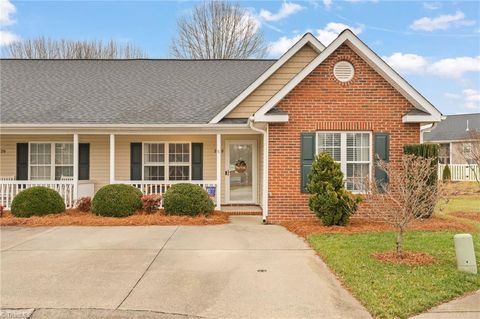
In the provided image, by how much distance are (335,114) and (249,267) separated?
19.4 feet

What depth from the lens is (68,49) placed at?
35531mm

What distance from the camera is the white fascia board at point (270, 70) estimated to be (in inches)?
486

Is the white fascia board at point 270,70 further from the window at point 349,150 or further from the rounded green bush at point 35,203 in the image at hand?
the rounded green bush at point 35,203

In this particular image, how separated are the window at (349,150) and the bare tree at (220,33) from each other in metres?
22.6

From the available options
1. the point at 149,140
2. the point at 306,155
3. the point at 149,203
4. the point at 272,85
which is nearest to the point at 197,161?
the point at 149,140

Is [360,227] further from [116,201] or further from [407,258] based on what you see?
[116,201]

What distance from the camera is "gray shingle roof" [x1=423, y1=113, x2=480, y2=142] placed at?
3086 centimetres

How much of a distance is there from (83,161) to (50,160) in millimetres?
1235

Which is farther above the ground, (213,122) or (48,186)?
(213,122)

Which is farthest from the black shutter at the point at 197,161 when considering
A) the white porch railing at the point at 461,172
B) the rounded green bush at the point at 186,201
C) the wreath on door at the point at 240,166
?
the white porch railing at the point at 461,172

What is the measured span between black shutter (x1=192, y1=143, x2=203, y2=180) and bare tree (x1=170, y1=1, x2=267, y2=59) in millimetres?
19948

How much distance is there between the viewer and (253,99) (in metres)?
13.0

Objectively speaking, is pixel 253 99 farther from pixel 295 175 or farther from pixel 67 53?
pixel 67 53

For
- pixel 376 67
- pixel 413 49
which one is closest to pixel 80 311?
pixel 376 67
